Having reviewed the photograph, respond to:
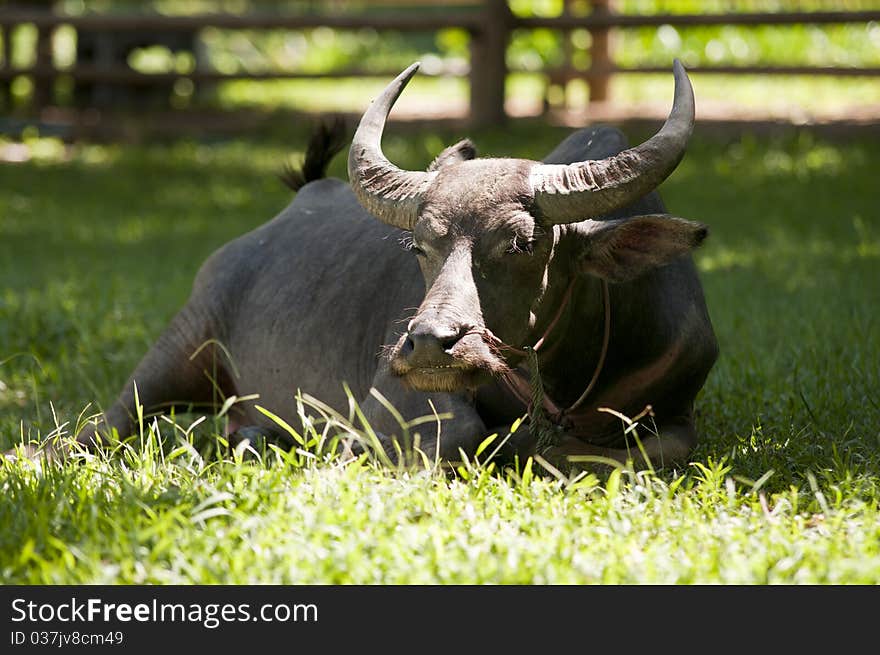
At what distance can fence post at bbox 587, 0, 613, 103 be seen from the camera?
1587cm

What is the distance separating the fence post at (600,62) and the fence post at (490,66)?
76.8 inches

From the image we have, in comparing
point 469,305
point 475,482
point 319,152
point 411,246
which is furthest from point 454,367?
point 319,152

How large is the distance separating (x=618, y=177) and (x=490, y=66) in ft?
34.5

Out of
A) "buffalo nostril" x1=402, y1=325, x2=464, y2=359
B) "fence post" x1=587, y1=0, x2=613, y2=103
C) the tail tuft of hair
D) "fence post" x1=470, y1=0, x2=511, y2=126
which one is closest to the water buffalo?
"buffalo nostril" x1=402, y1=325, x2=464, y2=359

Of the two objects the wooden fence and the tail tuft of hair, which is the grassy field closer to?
the tail tuft of hair

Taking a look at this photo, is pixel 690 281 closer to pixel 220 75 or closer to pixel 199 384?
pixel 199 384

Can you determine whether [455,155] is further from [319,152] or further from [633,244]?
[319,152]

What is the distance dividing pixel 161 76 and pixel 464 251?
1212cm

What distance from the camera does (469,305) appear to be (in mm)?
3930

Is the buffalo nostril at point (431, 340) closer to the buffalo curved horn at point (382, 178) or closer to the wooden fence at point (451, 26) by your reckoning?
the buffalo curved horn at point (382, 178)

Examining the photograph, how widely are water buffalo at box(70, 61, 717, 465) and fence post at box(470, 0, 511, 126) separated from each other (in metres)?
8.56

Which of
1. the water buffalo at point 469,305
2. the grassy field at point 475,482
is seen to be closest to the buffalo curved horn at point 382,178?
the water buffalo at point 469,305

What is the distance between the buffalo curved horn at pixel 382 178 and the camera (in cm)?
434
